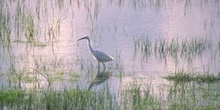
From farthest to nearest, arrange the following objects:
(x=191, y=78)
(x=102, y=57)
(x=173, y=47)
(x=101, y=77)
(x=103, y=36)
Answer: (x=103, y=36), (x=173, y=47), (x=102, y=57), (x=101, y=77), (x=191, y=78)

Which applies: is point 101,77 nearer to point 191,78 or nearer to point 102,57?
point 102,57

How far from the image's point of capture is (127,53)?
11.3 metres

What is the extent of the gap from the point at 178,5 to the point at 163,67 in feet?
21.6

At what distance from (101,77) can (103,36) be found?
10.7 feet

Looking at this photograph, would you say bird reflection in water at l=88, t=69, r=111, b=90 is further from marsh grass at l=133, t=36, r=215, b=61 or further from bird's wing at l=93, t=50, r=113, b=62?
marsh grass at l=133, t=36, r=215, b=61

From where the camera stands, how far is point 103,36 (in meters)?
12.7

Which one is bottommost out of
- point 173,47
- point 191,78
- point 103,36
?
point 191,78

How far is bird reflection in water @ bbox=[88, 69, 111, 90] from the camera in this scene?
29.8 feet

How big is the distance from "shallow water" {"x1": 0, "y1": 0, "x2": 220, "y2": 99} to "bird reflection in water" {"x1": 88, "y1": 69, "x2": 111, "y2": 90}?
0.06m

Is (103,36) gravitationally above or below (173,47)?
above

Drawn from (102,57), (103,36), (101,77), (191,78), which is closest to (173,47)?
(103,36)

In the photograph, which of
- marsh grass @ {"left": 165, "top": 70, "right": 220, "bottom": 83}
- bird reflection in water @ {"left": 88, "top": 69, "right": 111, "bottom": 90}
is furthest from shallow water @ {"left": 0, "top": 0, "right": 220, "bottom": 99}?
marsh grass @ {"left": 165, "top": 70, "right": 220, "bottom": 83}

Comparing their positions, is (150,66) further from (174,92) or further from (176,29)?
(176,29)

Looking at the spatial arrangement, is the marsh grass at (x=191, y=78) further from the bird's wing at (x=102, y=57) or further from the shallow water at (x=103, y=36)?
the bird's wing at (x=102, y=57)
